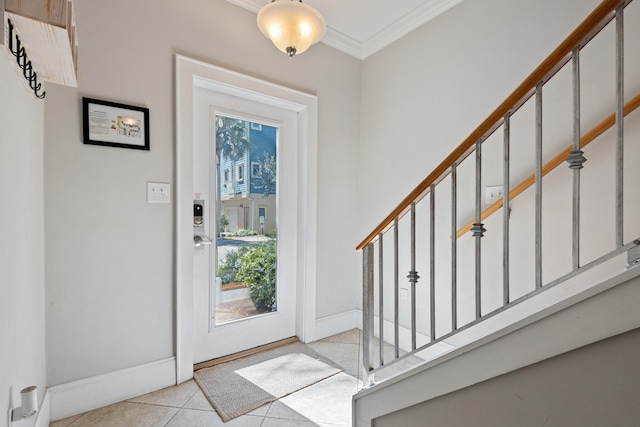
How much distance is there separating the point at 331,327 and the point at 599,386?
2.11m

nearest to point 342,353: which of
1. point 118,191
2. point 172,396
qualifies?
point 172,396

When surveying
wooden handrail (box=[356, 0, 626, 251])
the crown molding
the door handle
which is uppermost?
the crown molding

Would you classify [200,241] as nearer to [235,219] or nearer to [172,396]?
[235,219]

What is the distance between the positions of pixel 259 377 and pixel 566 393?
1.70 meters

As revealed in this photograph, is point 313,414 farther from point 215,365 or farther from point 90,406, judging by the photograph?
point 90,406

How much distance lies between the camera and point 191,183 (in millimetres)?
2012

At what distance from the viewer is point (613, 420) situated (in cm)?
77

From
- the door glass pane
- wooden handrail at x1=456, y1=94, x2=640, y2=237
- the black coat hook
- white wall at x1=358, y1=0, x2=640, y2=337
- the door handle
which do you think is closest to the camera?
the black coat hook

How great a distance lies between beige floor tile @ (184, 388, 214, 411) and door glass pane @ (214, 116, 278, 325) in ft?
1.84

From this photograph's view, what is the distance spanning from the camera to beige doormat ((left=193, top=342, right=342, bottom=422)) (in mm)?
1790

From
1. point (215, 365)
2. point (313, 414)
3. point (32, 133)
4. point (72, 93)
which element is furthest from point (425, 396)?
point (72, 93)

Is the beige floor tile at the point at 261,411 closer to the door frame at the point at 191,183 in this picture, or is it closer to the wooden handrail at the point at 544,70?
the door frame at the point at 191,183

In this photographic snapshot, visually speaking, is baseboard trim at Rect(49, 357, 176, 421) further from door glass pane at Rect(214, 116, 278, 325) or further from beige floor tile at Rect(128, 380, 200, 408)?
door glass pane at Rect(214, 116, 278, 325)

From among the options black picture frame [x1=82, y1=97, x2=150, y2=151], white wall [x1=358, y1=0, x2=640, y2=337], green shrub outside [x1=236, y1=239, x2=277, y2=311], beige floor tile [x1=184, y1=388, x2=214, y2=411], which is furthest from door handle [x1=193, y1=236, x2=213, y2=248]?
white wall [x1=358, y1=0, x2=640, y2=337]
